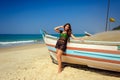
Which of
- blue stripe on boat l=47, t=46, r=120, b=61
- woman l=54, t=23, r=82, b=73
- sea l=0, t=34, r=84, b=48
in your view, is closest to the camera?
blue stripe on boat l=47, t=46, r=120, b=61

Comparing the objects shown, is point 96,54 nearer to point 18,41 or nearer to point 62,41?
point 62,41

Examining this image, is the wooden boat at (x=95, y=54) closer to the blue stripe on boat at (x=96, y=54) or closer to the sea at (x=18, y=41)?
the blue stripe on boat at (x=96, y=54)

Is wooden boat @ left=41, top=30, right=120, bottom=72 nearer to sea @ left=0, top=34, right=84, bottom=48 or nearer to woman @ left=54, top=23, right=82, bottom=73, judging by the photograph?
woman @ left=54, top=23, right=82, bottom=73

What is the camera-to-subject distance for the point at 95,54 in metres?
4.78

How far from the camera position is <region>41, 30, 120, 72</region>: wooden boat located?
14.7 ft

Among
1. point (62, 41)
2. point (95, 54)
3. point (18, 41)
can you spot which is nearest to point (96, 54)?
point (95, 54)

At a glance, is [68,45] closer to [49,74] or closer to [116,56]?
[49,74]

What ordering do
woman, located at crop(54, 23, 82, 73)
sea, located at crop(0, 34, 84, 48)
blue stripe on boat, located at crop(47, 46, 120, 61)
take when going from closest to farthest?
1. blue stripe on boat, located at crop(47, 46, 120, 61)
2. woman, located at crop(54, 23, 82, 73)
3. sea, located at crop(0, 34, 84, 48)

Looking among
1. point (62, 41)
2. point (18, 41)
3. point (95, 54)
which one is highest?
point (62, 41)

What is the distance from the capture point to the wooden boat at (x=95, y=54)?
14.7ft

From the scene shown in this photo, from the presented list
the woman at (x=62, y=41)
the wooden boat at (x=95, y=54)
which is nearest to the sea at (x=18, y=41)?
the woman at (x=62, y=41)

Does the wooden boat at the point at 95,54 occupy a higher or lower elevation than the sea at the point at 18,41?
higher

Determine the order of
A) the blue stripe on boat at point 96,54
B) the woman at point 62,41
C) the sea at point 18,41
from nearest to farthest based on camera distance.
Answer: the blue stripe on boat at point 96,54
the woman at point 62,41
the sea at point 18,41

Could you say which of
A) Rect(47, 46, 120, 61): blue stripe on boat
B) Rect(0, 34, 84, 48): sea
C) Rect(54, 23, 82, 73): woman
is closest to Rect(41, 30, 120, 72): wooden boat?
Rect(47, 46, 120, 61): blue stripe on boat
